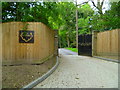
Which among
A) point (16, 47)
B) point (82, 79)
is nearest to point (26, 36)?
point (16, 47)

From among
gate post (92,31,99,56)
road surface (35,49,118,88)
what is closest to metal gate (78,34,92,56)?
gate post (92,31,99,56)

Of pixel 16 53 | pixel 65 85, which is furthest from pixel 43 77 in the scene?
pixel 16 53

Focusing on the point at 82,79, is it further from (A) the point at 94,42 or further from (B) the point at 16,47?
(A) the point at 94,42

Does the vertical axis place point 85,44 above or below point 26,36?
below

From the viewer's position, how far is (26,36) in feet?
18.5

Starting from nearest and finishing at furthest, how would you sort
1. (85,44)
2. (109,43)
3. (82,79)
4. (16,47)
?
1. (82,79)
2. (16,47)
3. (109,43)
4. (85,44)

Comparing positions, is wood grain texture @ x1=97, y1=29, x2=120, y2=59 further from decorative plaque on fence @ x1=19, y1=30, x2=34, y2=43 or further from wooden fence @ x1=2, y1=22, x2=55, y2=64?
decorative plaque on fence @ x1=19, y1=30, x2=34, y2=43

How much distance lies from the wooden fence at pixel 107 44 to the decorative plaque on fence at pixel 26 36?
539 centimetres

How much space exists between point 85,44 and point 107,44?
11.8 feet

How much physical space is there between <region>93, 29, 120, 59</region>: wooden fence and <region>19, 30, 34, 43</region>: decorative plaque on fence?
5386 mm

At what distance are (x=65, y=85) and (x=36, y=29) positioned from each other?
10.8 feet

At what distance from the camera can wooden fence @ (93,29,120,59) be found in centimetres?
757

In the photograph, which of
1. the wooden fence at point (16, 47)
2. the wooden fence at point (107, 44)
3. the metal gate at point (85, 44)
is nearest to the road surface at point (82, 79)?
the wooden fence at point (16, 47)

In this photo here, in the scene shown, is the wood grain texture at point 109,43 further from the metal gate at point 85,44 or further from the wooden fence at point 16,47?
the wooden fence at point 16,47
